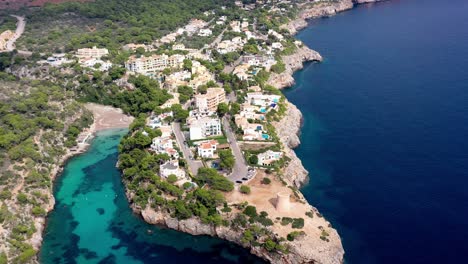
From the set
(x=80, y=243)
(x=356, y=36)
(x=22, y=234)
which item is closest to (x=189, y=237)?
(x=80, y=243)

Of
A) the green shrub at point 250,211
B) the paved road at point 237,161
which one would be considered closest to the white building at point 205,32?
the paved road at point 237,161

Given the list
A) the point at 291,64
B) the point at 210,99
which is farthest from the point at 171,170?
the point at 291,64

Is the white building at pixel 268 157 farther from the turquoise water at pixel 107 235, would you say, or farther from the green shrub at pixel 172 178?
the turquoise water at pixel 107 235

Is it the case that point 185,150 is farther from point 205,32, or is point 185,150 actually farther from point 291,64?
point 205,32

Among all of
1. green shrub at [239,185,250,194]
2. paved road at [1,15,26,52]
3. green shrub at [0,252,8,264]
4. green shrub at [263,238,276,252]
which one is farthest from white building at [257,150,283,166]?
paved road at [1,15,26,52]

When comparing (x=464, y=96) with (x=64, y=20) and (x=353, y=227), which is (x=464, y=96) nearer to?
(x=353, y=227)
